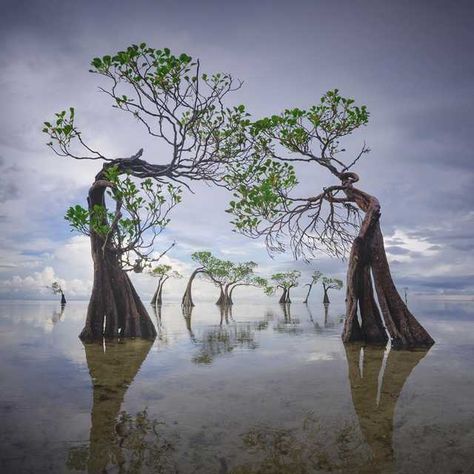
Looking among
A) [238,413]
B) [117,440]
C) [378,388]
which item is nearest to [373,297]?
[378,388]

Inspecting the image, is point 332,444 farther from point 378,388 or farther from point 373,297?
point 373,297

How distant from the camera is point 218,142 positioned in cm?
1320

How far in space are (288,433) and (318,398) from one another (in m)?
1.66

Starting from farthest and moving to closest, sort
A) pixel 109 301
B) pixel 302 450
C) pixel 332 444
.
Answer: pixel 109 301, pixel 332 444, pixel 302 450

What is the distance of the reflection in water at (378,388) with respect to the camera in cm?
369

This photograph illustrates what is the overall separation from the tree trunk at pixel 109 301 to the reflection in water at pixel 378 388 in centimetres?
831

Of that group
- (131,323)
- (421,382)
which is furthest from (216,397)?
(131,323)

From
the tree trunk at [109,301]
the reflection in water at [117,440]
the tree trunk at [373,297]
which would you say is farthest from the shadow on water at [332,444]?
the tree trunk at [109,301]

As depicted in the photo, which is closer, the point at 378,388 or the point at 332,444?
the point at 332,444

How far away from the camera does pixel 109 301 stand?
1322 centimetres

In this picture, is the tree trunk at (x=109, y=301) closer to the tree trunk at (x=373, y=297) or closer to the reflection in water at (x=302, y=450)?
the tree trunk at (x=373, y=297)

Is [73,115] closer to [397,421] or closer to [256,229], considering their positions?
[256,229]

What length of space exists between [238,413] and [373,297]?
27.7ft

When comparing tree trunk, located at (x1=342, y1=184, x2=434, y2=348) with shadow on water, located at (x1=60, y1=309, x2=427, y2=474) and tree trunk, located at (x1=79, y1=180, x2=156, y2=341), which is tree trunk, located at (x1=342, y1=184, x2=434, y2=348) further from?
tree trunk, located at (x1=79, y1=180, x2=156, y2=341)
